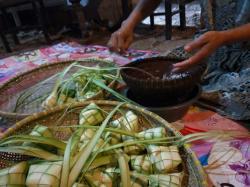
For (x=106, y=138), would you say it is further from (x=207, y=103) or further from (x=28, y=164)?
(x=207, y=103)

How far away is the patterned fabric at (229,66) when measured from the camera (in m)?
0.96

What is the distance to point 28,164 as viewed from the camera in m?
0.57

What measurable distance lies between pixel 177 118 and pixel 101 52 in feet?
2.70

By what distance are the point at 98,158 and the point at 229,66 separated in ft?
2.85

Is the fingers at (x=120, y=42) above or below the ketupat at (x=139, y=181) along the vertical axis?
above

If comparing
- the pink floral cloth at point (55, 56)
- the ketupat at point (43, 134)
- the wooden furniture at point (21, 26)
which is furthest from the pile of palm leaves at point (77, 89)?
the wooden furniture at point (21, 26)

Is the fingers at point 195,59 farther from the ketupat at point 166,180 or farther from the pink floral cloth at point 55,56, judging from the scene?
the pink floral cloth at point 55,56

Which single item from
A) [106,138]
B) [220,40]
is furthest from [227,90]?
[106,138]

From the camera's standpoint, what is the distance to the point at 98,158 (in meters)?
0.59

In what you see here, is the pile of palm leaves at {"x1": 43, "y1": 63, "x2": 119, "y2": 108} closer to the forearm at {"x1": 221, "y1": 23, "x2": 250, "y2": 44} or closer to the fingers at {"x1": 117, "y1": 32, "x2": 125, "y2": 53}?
the fingers at {"x1": 117, "y1": 32, "x2": 125, "y2": 53}

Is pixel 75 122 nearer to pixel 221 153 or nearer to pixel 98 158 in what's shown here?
pixel 98 158

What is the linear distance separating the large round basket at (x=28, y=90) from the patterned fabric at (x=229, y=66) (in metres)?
0.40

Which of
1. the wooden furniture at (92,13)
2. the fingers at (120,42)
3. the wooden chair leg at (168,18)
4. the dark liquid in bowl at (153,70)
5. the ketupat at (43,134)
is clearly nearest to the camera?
the ketupat at (43,134)

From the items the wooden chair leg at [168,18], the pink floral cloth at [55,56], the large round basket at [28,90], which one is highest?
the large round basket at [28,90]
